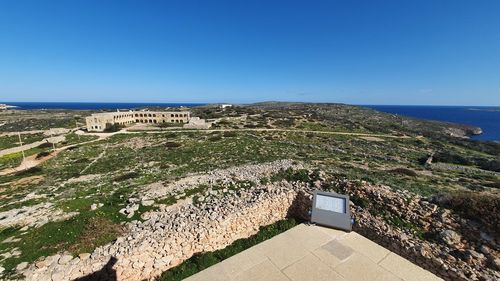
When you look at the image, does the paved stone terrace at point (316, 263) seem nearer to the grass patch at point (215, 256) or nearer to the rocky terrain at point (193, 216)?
the grass patch at point (215, 256)

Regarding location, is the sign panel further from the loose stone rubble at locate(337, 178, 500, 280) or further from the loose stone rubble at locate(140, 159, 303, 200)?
the loose stone rubble at locate(140, 159, 303, 200)

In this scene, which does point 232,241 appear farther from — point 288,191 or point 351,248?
point 351,248

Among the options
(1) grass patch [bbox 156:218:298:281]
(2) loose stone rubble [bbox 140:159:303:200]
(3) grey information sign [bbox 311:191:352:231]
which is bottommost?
(1) grass patch [bbox 156:218:298:281]

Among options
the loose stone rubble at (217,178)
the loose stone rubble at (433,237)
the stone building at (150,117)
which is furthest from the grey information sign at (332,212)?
the stone building at (150,117)

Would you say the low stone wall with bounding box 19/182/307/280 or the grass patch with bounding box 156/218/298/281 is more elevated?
the low stone wall with bounding box 19/182/307/280

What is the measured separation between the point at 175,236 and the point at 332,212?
7.96 m

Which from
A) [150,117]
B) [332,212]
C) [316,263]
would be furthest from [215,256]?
[150,117]

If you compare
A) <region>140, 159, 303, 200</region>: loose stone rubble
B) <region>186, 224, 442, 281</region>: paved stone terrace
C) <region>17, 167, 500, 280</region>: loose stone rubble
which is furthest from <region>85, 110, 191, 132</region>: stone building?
<region>186, 224, 442, 281</region>: paved stone terrace

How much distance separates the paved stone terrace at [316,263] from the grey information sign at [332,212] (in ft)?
2.11

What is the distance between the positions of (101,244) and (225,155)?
18.2 metres

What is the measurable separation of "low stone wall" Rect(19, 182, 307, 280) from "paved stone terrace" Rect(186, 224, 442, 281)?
2.38 metres

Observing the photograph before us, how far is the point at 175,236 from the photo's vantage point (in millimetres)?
11367

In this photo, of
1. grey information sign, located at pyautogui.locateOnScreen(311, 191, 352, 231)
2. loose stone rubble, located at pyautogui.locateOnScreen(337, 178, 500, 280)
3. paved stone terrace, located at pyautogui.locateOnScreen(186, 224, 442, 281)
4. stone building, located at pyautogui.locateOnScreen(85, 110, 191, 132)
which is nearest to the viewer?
paved stone terrace, located at pyautogui.locateOnScreen(186, 224, 442, 281)

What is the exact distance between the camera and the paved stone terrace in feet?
29.6
